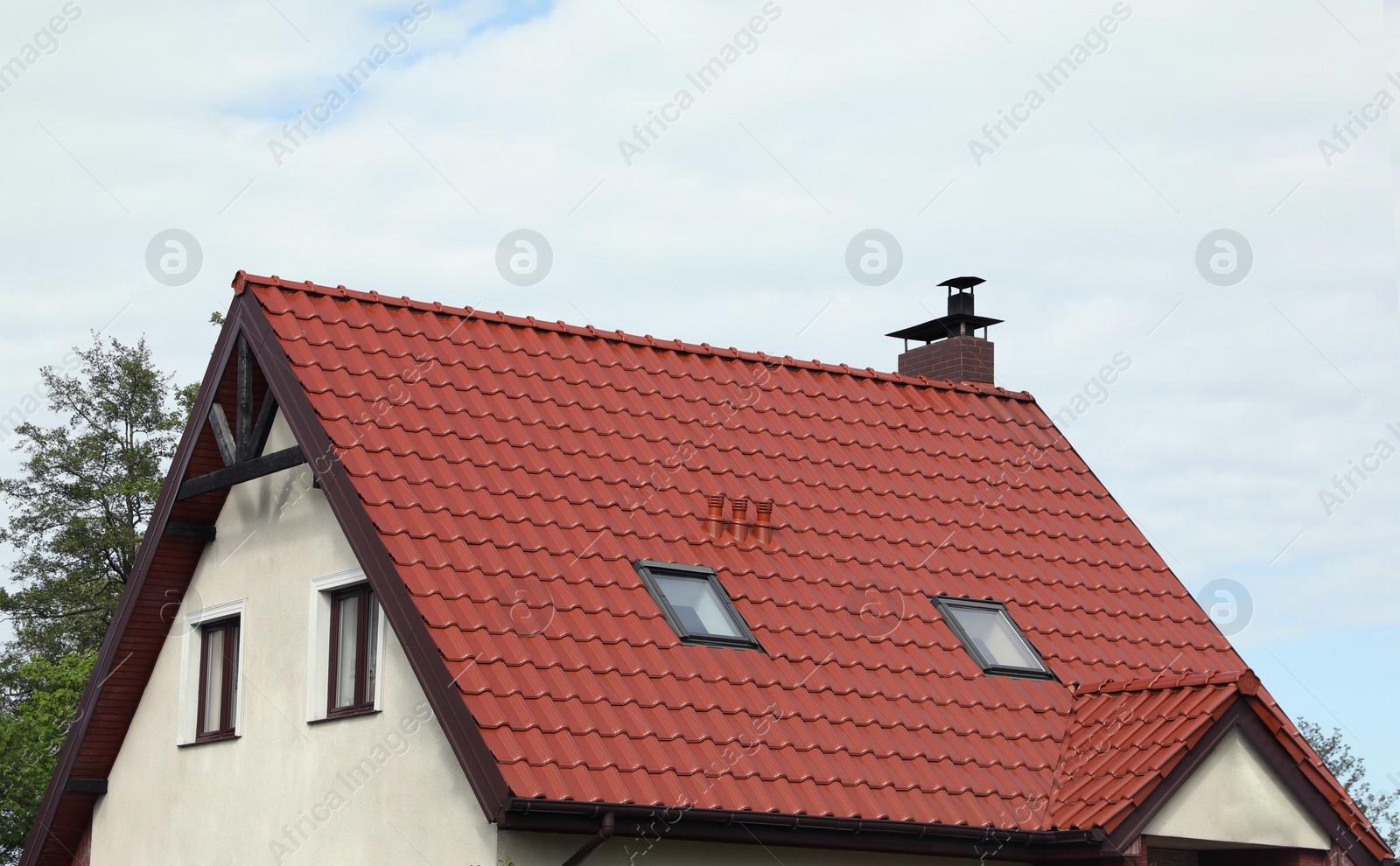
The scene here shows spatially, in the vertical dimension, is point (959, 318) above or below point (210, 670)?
above

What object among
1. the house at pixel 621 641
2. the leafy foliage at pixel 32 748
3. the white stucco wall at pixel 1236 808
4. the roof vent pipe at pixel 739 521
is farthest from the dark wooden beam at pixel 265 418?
the leafy foliage at pixel 32 748

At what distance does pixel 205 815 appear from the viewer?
14.8 metres

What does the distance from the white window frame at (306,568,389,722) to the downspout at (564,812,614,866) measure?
A: 3.03 metres

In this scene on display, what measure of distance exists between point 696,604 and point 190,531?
5085 mm

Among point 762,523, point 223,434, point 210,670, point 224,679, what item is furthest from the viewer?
point 210,670

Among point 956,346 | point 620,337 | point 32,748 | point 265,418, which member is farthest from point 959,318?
point 32,748

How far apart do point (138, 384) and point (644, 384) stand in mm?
24084

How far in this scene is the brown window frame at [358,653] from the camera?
1293 cm

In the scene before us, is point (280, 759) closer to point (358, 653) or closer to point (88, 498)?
point (358, 653)

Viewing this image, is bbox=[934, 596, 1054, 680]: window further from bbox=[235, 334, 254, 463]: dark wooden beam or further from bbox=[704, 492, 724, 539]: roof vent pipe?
bbox=[235, 334, 254, 463]: dark wooden beam

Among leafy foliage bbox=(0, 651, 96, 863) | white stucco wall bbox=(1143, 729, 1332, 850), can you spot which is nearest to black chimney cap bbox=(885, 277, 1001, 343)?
white stucco wall bbox=(1143, 729, 1332, 850)

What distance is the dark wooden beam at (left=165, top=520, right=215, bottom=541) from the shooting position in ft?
51.1

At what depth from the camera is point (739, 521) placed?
14.5m

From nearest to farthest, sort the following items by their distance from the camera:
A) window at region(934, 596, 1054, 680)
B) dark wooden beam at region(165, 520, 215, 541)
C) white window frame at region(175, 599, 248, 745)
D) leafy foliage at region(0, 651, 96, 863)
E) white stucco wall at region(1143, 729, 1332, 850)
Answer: white stucco wall at region(1143, 729, 1332, 850)
window at region(934, 596, 1054, 680)
white window frame at region(175, 599, 248, 745)
dark wooden beam at region(165, 520, 215, 541)
leafy foliage at region(0, 651, 96, 863)
